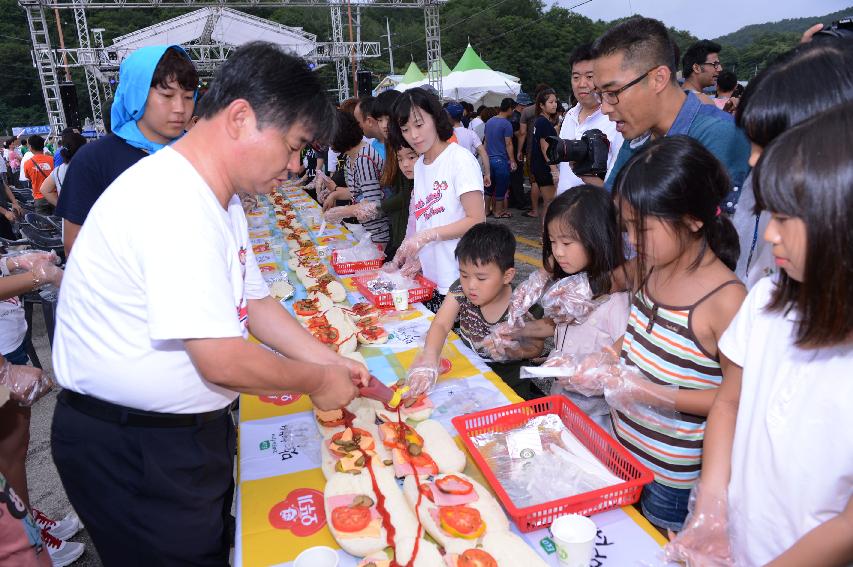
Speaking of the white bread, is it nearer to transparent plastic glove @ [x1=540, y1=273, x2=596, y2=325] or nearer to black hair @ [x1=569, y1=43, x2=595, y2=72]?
transparent plastic glove @ [x1=540, y1=273, x2=596, y2=325]

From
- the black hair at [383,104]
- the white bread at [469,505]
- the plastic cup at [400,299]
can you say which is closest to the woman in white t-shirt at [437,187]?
the plastic cup at [400,299]

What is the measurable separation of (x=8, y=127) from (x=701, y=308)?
1991 inches

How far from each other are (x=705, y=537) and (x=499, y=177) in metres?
7.39

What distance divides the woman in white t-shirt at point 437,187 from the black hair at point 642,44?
880 mm

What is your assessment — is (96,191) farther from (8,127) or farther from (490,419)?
(8,127)

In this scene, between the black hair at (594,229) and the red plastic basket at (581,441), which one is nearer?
the red plastic basket at (581,441)

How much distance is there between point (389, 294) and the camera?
106 inches

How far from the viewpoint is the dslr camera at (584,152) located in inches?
103

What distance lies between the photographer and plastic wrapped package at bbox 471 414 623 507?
1.32 metres

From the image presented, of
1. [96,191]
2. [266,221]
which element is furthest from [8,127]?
[96,191]

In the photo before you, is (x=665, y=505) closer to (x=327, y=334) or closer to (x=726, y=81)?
(x=327, y=334)

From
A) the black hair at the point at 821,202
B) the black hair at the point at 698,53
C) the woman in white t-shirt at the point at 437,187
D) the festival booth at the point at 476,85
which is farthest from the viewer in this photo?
the festival booth at the point at 476,85

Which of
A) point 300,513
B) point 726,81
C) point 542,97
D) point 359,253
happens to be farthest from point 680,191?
point 726,81

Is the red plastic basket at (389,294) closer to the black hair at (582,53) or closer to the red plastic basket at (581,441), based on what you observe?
the red plastic basket at (581,441)
